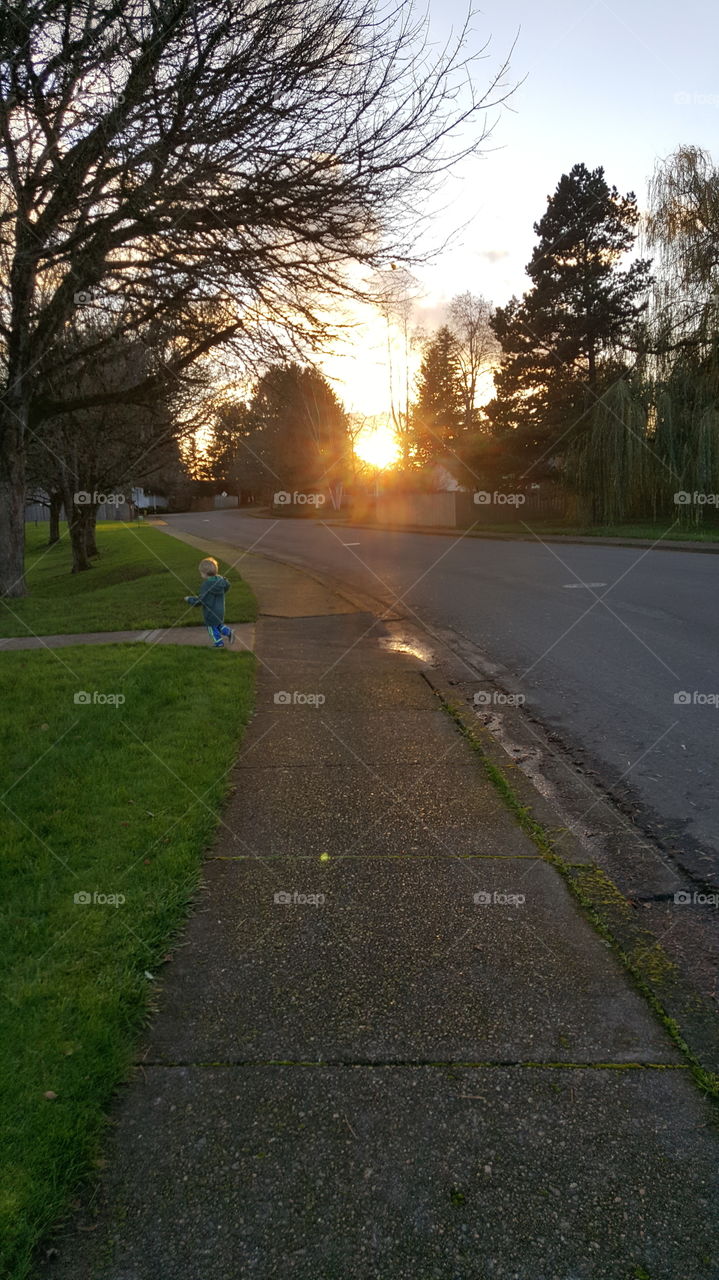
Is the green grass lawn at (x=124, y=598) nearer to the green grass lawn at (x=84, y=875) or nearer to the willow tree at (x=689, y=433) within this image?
the green grass lawn at (x=84, y=875)

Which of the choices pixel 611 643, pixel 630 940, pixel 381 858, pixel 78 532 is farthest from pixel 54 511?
pixel 630 940

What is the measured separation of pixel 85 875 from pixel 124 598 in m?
10.8

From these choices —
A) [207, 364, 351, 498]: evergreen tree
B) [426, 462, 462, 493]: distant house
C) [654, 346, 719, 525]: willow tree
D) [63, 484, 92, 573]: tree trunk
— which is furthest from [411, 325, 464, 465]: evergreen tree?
[63, 484, 92, 573]: tree trunk

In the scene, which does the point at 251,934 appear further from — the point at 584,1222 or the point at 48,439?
the point at 48,439

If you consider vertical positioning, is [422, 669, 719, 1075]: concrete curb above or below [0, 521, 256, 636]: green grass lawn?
below

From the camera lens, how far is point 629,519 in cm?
2811

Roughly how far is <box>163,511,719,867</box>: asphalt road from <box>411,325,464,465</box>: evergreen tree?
3450 cm

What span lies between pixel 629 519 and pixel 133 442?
17493mm

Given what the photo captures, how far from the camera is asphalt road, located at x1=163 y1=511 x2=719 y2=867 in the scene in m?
4.92

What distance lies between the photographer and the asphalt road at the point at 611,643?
492 centimetres

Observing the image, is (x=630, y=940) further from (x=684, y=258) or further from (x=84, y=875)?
(x=684, y=258)

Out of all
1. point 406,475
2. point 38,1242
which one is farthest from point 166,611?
point 406,475

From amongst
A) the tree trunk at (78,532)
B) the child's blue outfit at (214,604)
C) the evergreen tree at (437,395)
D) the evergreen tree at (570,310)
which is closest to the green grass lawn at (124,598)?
the tree trunk at (78,532)

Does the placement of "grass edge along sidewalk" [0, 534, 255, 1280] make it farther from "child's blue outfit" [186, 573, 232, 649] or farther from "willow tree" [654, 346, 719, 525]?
"willow tree" [654, 346, 719, 525]
